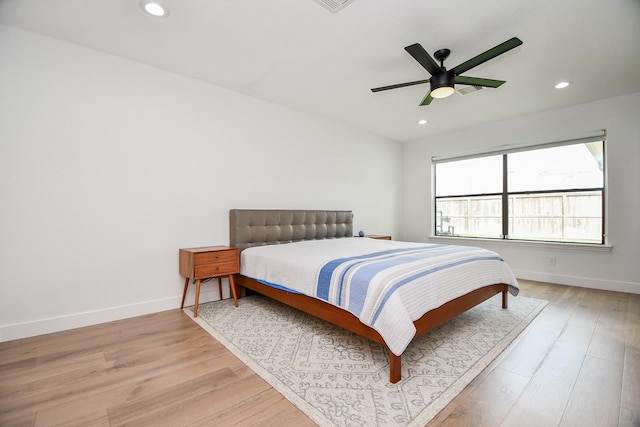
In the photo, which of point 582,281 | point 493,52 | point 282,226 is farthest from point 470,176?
point 282,226

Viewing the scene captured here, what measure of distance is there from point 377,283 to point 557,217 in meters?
4.15

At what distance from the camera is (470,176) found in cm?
520

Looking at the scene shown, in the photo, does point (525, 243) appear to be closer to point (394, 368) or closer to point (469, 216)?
point (469, 216)

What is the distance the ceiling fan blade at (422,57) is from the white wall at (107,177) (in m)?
2.20

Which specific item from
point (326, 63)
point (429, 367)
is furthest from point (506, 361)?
point (326, 63)

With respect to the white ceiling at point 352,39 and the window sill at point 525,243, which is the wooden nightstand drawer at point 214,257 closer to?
the white ceiling at point 352,39

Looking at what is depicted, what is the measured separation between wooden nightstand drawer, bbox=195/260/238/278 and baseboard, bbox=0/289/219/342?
0.58 meters

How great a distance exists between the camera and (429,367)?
73.5 inches

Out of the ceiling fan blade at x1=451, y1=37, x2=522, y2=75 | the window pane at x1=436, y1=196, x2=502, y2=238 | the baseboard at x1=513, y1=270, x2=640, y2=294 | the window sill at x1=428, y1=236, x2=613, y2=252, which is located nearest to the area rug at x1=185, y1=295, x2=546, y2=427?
the baseboard at x1=513, y1=270, x2=640, y2=294

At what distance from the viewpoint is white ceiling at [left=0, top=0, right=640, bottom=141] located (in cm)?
210

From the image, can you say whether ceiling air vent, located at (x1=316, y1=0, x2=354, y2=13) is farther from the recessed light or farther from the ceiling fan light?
the recessed light

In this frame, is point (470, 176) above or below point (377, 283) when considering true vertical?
above

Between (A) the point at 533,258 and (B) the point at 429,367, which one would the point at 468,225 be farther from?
(B) the point at 429,367

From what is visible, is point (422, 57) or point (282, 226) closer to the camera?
point (422, 57)
